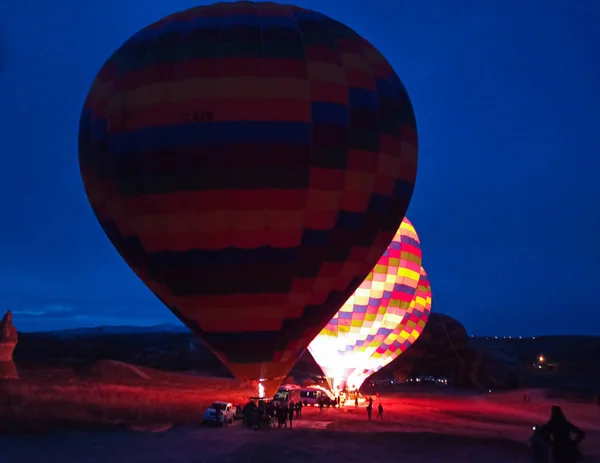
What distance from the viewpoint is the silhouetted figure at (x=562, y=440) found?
6.40m

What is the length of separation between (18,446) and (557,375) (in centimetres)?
4468

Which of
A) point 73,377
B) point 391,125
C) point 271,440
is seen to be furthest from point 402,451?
point 73,377

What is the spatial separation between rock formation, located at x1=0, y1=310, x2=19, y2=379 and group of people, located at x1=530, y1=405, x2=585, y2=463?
25716 millimetres

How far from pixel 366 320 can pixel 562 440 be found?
63.6 ft

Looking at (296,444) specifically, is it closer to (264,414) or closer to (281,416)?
(264,414)

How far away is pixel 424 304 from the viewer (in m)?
33.6

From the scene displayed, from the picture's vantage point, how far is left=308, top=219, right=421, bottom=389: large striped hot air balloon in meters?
25.6

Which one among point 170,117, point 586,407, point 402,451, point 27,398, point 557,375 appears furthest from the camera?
point 557,375

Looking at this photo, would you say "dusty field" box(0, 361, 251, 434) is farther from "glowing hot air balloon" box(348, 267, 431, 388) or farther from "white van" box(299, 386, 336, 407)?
"glowing hot air balloon" box(348, 267, 431, 388)

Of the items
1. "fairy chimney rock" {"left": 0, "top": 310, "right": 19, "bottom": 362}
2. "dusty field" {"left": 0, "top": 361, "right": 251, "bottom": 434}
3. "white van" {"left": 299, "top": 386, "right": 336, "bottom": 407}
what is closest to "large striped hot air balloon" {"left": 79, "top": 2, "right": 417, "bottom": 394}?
"dusty field" {"left": 0, "top": 361, "right": 251, "bottom": 434}

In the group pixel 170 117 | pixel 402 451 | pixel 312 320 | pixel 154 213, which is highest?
pixel 170 117

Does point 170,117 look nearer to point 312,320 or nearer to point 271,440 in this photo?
point 312,320

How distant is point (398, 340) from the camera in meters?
30.1

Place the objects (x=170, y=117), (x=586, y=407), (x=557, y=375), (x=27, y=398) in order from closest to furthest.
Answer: (x=170, y=117) < (x=27, y=398) < (x=586, y=407) < (x=557, y=375)
